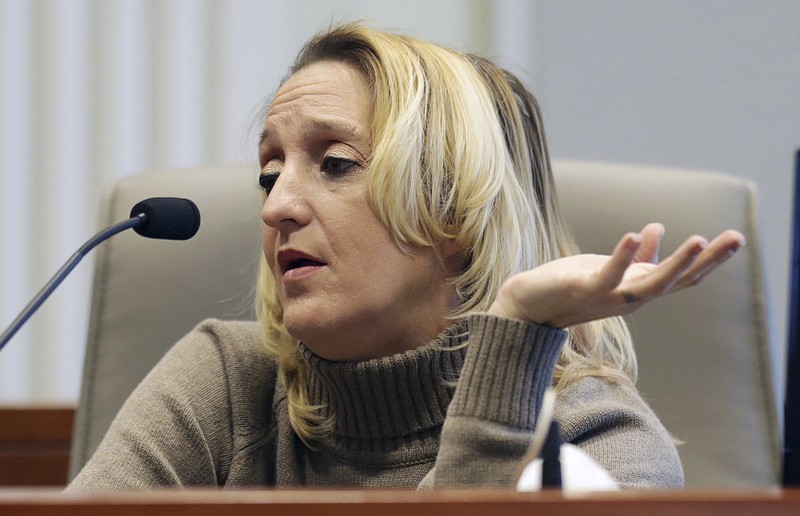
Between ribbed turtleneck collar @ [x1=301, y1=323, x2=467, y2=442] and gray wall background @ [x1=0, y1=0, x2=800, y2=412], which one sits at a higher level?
gray wall background @ [x1=0, y1=0, x2=800, y2=412]

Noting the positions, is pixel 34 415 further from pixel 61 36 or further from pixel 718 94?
pixel 718 94

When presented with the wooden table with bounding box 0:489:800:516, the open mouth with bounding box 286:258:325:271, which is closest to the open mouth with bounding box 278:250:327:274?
the open mouth with bounding box 286:258:325:271

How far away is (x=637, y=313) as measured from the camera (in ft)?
4.09

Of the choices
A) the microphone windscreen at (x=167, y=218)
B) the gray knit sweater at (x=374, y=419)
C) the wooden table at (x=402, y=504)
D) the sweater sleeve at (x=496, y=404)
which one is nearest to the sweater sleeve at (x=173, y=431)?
the gray knit sweater at (x=374, y=419)

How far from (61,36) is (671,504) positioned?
175 centimetres

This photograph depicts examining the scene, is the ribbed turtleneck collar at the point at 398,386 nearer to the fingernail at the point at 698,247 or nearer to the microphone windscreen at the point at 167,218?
the microphone windscreen at the point at 167,218

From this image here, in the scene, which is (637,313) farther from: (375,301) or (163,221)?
(163,221)

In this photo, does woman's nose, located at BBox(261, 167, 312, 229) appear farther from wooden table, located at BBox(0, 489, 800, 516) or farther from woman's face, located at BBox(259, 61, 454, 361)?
wooden table, located at BBox(0, 489, 800, 516)

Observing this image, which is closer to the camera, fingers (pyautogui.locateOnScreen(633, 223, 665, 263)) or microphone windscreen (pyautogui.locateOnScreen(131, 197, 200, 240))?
fingers (pyautogui.locateOnScreen(633, 223, 665, 263))

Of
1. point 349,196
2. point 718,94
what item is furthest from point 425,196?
point 718,94

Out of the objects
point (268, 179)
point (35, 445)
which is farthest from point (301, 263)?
point (35, 445)

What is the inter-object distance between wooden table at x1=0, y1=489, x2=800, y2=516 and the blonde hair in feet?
2.03

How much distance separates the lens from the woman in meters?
1.02

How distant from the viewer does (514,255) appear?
109cm
